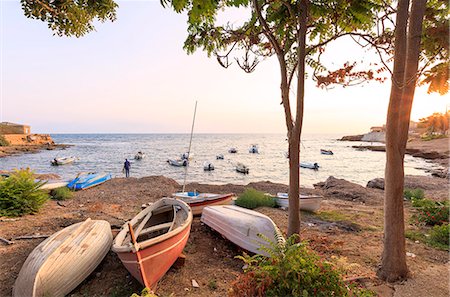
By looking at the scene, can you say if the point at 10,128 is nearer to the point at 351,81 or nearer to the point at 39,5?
the point at 39,5

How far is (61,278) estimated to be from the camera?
5023 millimetres

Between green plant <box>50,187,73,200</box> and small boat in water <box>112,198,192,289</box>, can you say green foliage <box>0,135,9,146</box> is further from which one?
small boat in water <box>112,198,192,289</box>

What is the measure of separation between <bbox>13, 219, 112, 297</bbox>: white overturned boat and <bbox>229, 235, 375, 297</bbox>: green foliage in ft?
12.2

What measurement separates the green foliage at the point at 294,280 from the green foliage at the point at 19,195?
8.93m

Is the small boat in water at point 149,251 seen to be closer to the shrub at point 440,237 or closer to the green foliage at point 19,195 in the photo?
the green foliage at point 19,195

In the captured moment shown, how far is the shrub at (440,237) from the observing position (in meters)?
6.75

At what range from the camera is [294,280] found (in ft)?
10.4

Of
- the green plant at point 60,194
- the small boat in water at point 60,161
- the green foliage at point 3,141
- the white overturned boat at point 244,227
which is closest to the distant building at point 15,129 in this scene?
the green foliage at point 3,141

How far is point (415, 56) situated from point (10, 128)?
88169 millimetres

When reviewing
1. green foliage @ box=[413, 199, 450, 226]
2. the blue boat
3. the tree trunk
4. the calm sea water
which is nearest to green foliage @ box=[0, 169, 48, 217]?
the blue boat

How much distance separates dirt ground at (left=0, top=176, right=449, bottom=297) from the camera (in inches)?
197

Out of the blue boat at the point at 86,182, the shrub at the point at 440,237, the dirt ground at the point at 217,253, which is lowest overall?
the blue boat at the point at 86,182

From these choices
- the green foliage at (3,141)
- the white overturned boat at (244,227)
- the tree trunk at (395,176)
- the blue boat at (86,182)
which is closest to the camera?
the tree trunk at (395,176)

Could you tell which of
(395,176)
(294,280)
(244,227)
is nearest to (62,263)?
(244,227)
